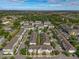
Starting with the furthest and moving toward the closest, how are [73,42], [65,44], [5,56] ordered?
[73,42] < [65,44] < [5,56]

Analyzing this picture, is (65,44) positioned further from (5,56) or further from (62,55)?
(5,56)

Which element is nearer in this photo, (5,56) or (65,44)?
(5,56)

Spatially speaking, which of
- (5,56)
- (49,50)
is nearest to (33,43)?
(49,50)

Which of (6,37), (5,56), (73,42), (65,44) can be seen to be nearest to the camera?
(5,56)

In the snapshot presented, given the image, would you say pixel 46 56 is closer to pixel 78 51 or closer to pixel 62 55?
pixel 62 55

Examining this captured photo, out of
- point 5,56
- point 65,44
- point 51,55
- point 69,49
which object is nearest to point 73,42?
point 65,44

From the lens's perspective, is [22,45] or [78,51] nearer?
[78,51]

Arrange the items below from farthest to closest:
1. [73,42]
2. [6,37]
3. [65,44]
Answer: [6,37] → [73,42] → [65,44]

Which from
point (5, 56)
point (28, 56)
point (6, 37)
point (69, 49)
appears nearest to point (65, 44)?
point (69, 49)
